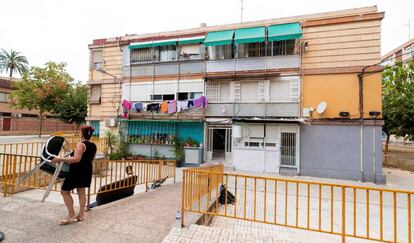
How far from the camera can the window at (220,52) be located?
39.8 ft

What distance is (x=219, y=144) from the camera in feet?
44.2

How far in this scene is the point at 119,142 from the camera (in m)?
A: 13.7

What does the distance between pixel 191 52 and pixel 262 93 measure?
5.02 meters

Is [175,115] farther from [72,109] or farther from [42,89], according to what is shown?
[42,89]

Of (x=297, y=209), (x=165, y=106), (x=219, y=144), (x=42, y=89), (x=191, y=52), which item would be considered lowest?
(x=297, y=209)

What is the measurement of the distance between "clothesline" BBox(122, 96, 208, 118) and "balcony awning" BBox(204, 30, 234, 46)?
10.0 feet

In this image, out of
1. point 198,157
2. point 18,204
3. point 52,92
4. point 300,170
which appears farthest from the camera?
point 52,92

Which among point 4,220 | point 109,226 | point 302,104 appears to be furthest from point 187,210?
point 302,104

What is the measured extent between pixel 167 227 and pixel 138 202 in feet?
5.21

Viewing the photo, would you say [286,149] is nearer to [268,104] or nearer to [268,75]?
[268,104]

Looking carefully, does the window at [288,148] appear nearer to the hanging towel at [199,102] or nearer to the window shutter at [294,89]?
the window shutter at [294,89]

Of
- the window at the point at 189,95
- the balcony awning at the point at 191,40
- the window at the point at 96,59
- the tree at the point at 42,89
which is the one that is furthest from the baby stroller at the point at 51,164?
the tree at the point at 42,89

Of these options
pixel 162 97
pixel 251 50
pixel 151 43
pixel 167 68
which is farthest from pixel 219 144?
pixel 151 43

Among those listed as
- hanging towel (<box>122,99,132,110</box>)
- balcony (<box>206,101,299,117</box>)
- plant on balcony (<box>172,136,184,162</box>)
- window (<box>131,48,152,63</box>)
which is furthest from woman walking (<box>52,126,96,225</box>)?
window (<box>131,48,152,63</box>)
